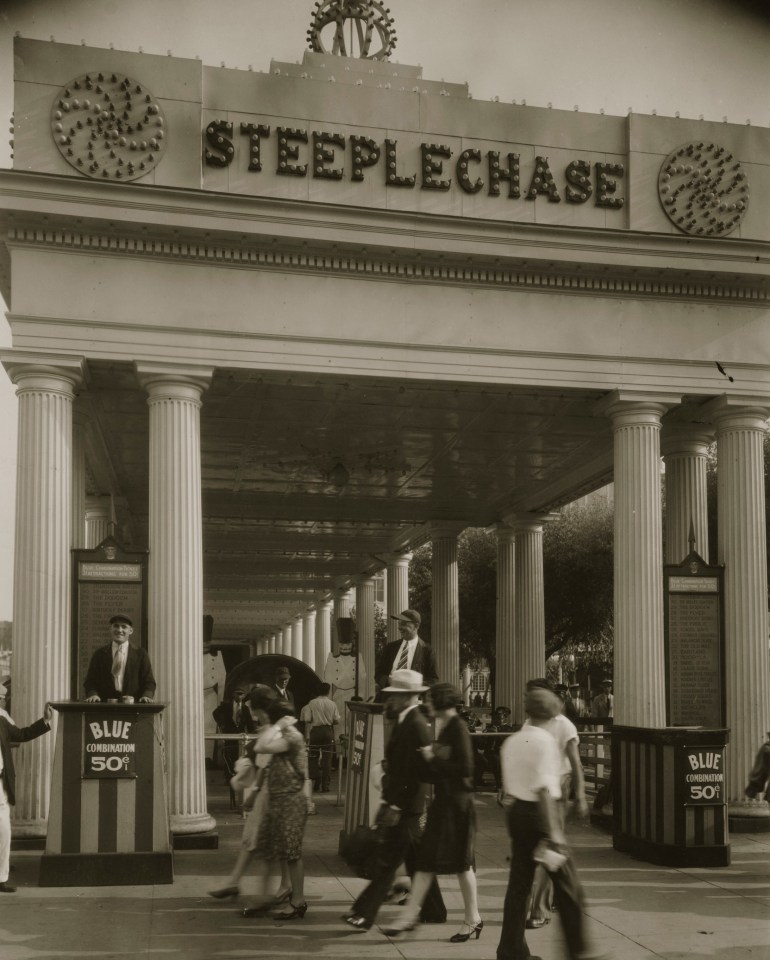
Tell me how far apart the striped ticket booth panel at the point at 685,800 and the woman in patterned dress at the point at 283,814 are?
4312 millimetres

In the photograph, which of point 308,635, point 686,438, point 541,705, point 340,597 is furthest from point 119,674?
point 308,635

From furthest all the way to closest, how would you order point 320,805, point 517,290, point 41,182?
point 320,805
point 517,290
point 41,182

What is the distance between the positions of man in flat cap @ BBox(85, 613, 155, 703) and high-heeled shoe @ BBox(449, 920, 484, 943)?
4.54 meters

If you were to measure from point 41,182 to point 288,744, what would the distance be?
686cm

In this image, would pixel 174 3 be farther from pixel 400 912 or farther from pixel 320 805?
pixel 320 805

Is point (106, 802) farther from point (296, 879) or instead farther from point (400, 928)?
point (400, 928)

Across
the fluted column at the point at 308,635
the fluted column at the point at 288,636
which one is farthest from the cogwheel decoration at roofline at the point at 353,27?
the fluted column at the point at 288,636

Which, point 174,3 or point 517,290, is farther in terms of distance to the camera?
point 517,290

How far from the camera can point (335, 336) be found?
13344 millimetres

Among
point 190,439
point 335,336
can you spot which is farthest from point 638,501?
point 190,439

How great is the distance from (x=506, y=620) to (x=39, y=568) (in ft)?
43.1

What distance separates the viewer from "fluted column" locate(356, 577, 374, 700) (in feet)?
108

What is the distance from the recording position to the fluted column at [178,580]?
12484mm

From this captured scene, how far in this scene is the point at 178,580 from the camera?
12680 mm
